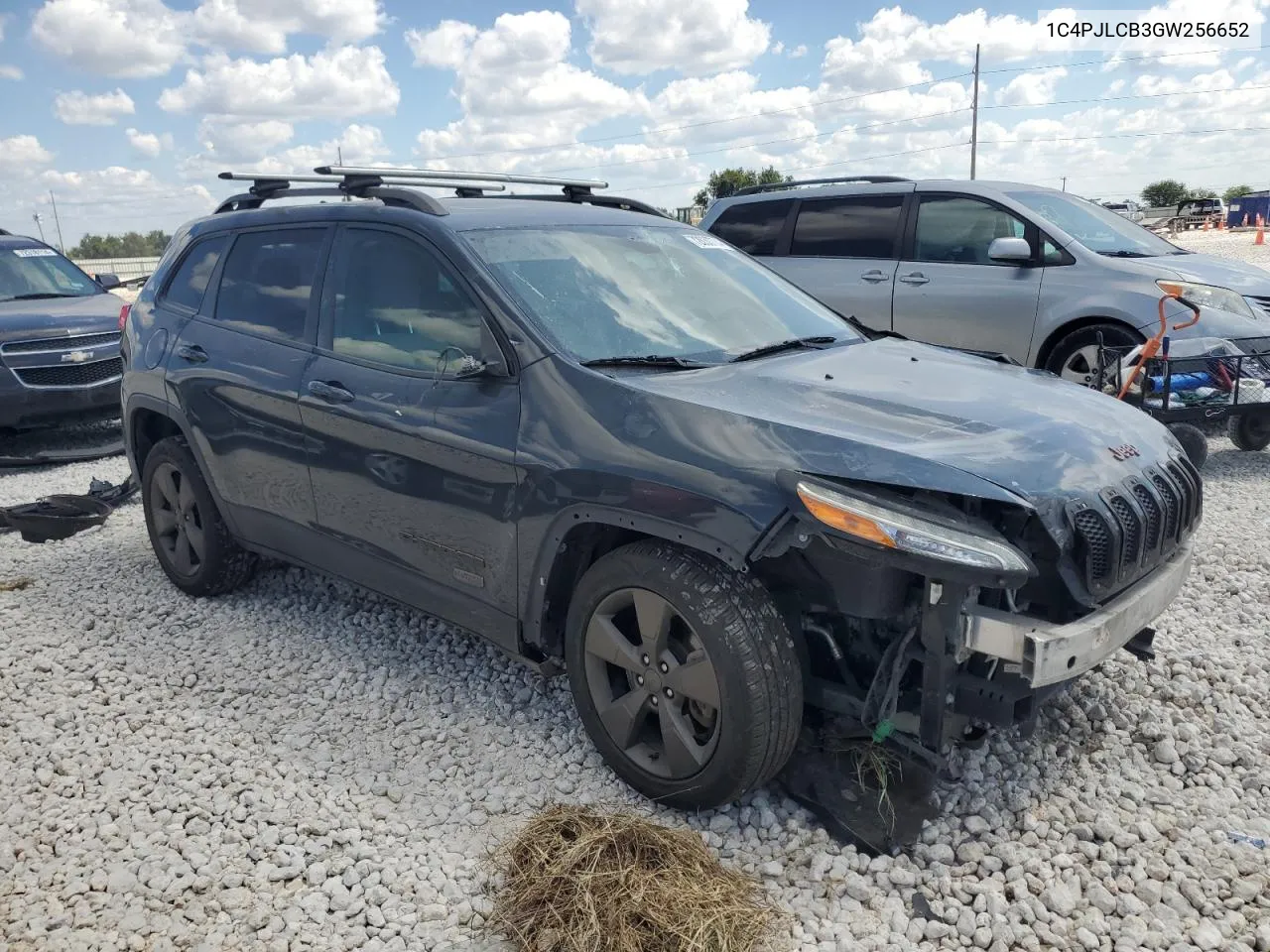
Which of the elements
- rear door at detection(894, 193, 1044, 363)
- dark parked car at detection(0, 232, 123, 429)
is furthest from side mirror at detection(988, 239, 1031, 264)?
dark parked car at detection(0, 232, 123, 429)

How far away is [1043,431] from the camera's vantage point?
2957mm

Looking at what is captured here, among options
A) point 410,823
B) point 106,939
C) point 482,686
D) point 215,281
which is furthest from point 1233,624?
point 215,281

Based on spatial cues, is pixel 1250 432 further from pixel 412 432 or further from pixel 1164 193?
pixel 1164 193

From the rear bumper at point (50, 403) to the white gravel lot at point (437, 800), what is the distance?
4.27 meters

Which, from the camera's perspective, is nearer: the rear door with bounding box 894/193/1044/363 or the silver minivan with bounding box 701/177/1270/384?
the silver minivan with bounding box 701/177/1270/384

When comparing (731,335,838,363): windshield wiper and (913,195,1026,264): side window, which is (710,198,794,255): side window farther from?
(731,335,838,363): windshield wiper

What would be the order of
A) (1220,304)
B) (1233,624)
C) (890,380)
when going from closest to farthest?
1. (890,380)
2. (1233,624)
3. (1220,304)

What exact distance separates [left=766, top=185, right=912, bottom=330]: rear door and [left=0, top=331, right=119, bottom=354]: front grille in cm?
588

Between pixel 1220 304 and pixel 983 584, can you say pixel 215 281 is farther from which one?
pixel 1220 304

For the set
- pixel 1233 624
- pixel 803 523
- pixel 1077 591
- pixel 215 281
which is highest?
pixel 215 281

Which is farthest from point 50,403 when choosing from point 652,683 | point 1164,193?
point 1164,193

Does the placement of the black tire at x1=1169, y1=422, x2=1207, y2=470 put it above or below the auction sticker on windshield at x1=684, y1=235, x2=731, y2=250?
below

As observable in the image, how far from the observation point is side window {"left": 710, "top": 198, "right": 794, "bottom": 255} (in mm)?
8961

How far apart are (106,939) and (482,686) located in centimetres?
161
